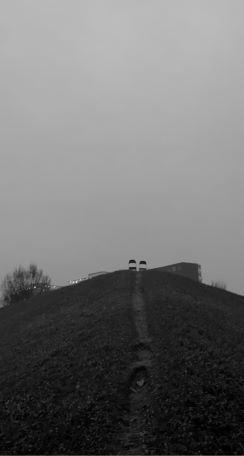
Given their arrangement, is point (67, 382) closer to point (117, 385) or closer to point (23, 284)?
point (117, 385)

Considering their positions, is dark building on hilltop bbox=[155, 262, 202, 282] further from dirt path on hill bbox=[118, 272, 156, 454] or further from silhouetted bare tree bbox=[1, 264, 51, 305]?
dirt path on hill bbox=[118, 272, 156, 454]

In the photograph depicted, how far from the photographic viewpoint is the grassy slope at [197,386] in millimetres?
10320

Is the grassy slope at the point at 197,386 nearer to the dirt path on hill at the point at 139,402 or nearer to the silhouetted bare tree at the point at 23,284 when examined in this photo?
the dirt path on hill at the point at 139,402

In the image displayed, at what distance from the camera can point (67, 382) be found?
15.0 m

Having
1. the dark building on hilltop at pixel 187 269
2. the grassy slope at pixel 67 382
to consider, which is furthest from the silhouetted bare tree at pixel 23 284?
the grassy slope at pixel 67 382

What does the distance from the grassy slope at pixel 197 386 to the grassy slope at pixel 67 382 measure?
1355 millimetres

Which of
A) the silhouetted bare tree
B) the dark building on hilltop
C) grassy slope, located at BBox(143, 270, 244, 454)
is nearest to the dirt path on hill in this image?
grassy slope, located at BBox(143, 270, 244, 454)

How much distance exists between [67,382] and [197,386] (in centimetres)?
474

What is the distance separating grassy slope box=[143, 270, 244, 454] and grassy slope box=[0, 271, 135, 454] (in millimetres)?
1355

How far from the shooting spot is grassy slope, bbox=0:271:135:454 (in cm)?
1120

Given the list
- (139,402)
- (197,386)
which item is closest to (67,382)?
(139,402)

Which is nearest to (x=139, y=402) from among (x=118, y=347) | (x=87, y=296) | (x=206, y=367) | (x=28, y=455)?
(x=206, y=367)

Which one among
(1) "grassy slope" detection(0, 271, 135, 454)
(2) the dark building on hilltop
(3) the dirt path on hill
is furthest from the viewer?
(2) the dark building on hilltop

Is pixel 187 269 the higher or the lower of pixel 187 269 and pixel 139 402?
the higher
